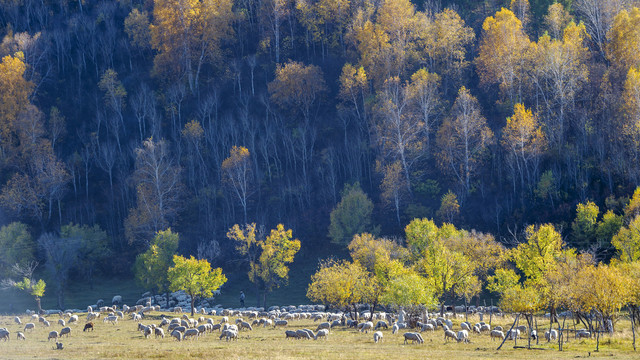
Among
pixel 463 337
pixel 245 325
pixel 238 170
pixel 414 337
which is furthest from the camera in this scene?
Answer: pixel 238 170

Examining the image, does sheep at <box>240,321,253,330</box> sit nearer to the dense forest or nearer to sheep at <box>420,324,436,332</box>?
sheep at <box>420,324,436,332</box>

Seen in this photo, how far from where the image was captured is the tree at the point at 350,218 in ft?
311

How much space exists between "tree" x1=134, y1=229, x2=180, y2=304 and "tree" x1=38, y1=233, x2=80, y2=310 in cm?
1223

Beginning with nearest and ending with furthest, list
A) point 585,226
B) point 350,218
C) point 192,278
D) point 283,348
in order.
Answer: point 283,348, point 192,278, point 585,226, point 350,218

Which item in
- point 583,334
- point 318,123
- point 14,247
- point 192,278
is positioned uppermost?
point 318,123

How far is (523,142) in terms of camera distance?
92312 millimetres

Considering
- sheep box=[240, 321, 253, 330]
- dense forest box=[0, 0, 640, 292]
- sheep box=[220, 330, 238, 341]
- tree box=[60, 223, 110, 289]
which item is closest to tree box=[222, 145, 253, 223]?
dense forest box=[0, 0, 640, 292]

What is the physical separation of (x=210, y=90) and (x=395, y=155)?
46698 mm

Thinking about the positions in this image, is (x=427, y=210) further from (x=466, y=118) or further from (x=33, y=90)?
(x=33, y=90)

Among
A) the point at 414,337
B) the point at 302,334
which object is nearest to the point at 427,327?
the point at 414,337

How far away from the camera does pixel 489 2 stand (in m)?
128

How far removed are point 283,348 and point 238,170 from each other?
64172 millimetres

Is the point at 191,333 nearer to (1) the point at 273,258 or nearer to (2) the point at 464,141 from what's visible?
(1) the point at 273,258

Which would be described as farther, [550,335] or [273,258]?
[273,258]
